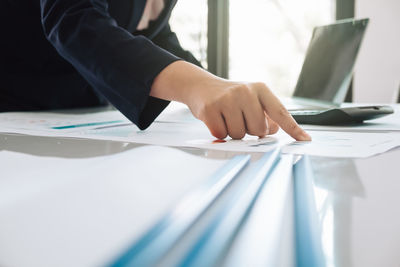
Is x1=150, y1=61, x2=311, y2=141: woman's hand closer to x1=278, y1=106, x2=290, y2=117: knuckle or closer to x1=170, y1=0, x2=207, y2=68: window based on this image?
x1=278, y1=106, x2=290, y2=117: knuckle

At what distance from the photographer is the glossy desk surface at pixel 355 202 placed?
0.53ft

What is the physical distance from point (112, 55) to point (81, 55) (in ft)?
0.20

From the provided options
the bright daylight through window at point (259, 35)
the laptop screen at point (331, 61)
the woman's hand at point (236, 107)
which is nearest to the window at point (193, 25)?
the bright daylight through window at point (259, 35)

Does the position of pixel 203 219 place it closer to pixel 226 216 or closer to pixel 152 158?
pixel 226 216

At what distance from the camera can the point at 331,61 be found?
1114 mm

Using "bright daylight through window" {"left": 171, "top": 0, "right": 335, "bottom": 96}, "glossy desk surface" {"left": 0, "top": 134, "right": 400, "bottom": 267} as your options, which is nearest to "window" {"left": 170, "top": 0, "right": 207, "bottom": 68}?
"bright daylight through window" {"left": 171, "top": 0, "right": 335, "bottom": 96}

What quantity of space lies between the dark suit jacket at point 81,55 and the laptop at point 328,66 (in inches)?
15.0

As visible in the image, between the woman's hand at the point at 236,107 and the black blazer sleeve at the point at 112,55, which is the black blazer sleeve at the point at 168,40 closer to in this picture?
the black blazer sleeve at the point at 112,55

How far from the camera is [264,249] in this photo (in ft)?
0.47

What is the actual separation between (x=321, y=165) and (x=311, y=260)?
216 mm

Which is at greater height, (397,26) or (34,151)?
(397,26)

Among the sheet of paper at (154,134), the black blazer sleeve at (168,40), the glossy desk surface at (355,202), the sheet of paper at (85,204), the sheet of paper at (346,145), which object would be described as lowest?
the sheet of paper at (154,134)

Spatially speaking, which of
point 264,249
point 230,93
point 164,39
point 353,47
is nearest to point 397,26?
point 353,47

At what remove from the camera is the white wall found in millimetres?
2275
